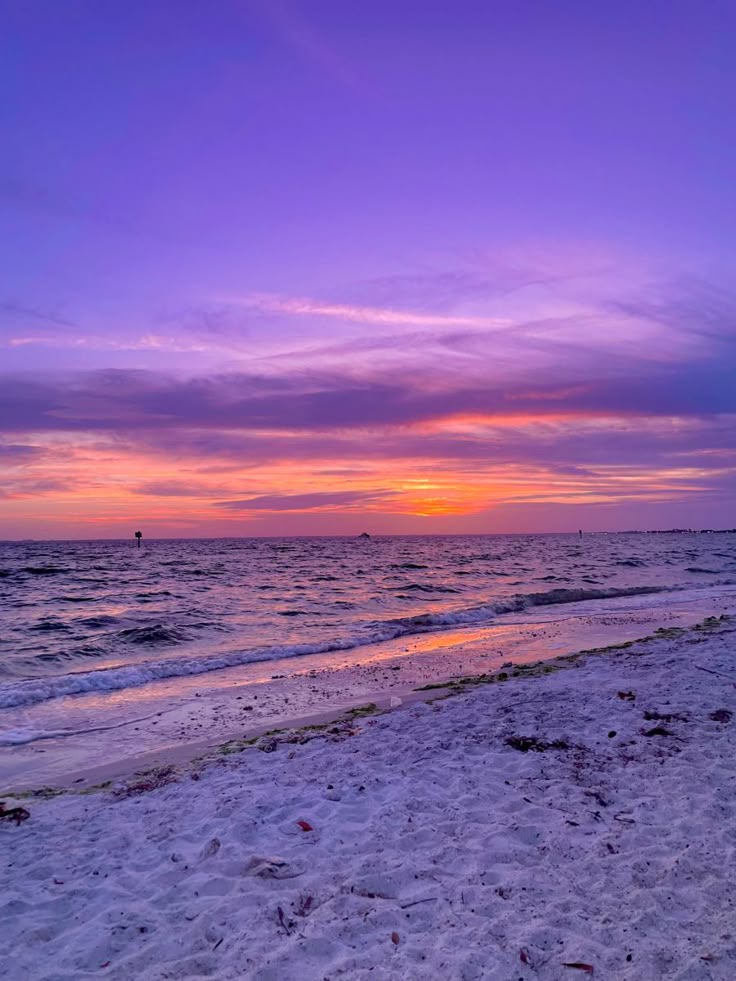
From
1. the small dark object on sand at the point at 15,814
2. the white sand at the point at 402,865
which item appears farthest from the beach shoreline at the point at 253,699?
the white sand at the point at 402,865

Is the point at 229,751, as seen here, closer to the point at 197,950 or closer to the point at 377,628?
the point at 197,950

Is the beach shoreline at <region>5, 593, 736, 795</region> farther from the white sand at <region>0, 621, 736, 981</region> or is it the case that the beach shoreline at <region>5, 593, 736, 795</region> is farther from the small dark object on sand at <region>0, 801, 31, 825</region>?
the white sand at <region>0, 621, 736, 981</region>

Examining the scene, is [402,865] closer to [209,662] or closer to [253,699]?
[253,699]

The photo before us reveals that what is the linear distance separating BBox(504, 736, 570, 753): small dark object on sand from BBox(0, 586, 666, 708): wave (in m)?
10.4

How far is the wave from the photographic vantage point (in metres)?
14.6

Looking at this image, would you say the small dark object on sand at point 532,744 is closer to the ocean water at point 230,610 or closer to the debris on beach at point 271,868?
the debris on beach at point 271,868

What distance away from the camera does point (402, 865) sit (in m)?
5.44

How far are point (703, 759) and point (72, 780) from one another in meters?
7.98

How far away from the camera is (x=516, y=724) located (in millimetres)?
9008

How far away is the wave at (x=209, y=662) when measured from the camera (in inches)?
573

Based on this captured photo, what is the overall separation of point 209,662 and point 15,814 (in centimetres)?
1034

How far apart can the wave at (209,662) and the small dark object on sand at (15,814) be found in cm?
728

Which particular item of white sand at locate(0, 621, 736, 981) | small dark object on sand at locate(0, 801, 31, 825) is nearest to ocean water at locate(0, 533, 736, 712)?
small dark object on sand at locate(0, 801, 31, 825)

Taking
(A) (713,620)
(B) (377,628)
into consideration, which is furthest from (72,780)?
(A) (713,620)
